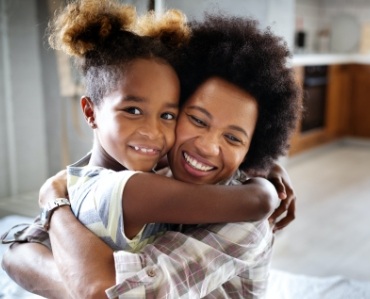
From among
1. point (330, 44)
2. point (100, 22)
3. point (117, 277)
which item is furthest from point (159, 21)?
point (330, 44)

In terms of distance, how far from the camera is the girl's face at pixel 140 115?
36.6 inches

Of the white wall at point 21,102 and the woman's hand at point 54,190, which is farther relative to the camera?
the white wall at point 21,102

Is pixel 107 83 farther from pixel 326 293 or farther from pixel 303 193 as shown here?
pixel 303 193

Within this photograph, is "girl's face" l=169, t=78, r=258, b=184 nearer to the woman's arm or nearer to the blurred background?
the woman's arm

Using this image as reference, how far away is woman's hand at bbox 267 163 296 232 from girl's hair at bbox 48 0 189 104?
0.39 meters

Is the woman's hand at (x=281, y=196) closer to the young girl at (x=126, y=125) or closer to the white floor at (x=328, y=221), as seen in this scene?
the young girl at (x=126, y=125)

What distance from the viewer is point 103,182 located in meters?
0.86

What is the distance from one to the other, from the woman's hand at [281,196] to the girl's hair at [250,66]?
0.13m

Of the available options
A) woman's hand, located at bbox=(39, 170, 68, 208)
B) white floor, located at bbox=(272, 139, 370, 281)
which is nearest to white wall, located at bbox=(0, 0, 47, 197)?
white floor, located at bbox=(272, 139, 370, 281)

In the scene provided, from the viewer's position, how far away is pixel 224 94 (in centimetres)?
97

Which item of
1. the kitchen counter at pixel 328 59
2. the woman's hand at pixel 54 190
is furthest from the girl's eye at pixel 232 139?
→ the kitchen counter at pixel 328 59

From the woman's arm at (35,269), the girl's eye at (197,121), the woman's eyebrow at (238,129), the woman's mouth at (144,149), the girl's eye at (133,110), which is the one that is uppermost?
the girl's eye at (133,110)

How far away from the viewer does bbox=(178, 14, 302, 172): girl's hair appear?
98cm

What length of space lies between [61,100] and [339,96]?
359 centimetres
